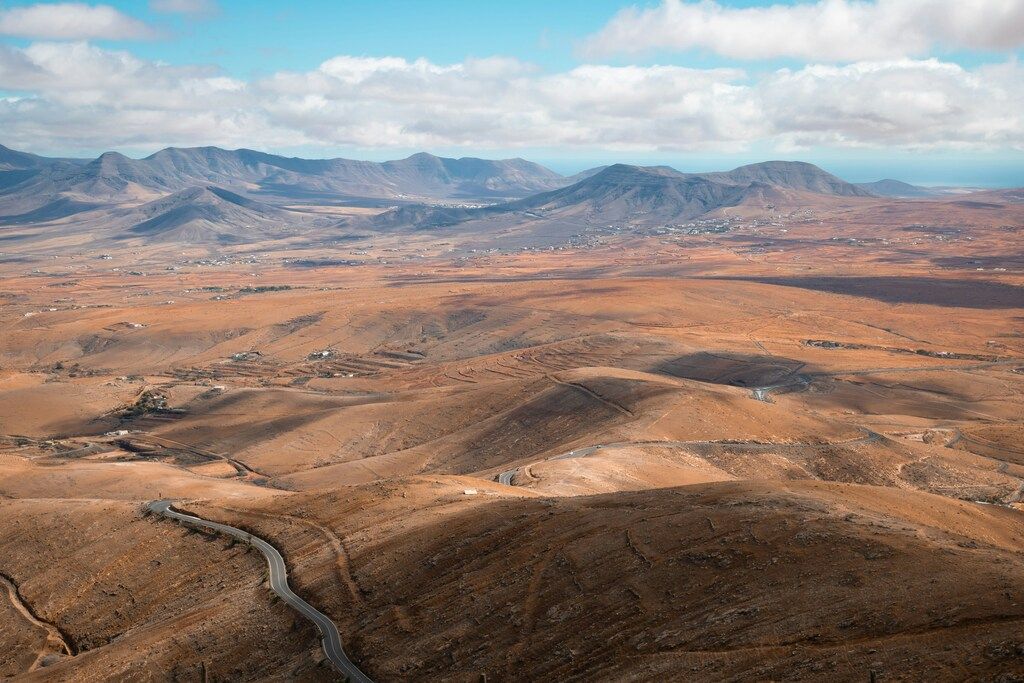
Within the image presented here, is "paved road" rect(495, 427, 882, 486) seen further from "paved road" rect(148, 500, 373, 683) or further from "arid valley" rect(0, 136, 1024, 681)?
"paved road" rect(148, 500, 373, 683)

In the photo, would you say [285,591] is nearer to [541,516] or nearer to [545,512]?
[541,516]

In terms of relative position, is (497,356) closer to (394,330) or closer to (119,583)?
(394,330)

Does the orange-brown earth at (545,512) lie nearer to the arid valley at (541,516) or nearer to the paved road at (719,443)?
the arid valley at (541,516)

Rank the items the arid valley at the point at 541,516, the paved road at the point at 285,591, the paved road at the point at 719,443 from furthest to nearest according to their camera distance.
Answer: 1. the paved road at the point at 719,443
2. the paved road at the point at 285,591
3. the arid valley at the point at 541,516

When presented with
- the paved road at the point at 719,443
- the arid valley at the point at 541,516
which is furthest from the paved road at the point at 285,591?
the paved road at the point at 719,443

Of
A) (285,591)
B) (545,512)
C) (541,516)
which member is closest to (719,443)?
(545,512)

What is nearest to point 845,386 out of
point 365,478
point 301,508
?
point 365,478

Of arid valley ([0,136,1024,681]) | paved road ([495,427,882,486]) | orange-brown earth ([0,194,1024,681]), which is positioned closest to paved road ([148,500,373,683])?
arid valley ([0,136,1024,681])
